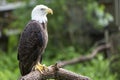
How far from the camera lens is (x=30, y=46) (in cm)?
537

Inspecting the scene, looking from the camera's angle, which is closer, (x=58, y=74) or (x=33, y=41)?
(x=58, y=74)

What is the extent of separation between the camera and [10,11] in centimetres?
1659

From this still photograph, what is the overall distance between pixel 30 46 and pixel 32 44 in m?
0.04

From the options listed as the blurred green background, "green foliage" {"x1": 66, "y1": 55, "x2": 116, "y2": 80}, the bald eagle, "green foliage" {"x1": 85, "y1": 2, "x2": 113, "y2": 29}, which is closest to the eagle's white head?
the bald eagle

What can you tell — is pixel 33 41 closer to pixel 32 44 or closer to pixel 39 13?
pixel 32 44

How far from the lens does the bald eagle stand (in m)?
5.31

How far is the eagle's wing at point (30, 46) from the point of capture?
5.35 m

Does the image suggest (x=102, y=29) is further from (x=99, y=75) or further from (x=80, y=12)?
(x=99, y=75)

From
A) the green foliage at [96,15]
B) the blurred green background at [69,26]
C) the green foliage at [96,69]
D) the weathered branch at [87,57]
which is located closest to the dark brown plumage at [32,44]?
the green foliage at [96,69]

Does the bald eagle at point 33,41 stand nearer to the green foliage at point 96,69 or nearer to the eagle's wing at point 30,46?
the eagle's wing at point 30,46

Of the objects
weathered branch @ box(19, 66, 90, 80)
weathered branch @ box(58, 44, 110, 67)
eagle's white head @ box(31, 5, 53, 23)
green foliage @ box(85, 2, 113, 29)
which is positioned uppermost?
eagle's white head @ box(31, 5, 53, 23)

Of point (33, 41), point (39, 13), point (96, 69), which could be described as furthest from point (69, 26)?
point (39, 13)

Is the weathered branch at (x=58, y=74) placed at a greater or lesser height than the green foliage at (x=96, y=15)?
greater

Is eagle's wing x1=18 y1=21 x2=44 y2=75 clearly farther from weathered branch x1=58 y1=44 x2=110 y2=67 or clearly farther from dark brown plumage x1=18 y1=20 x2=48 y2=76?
weathered branch x1=58 y1=44 x2=110 y2=67
